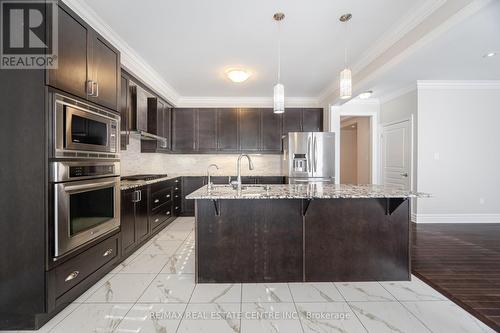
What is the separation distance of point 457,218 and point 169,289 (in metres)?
4.96

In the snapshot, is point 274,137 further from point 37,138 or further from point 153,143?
point 37,138

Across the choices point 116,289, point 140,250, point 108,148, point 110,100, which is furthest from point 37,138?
point 140,250

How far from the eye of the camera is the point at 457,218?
429 cm

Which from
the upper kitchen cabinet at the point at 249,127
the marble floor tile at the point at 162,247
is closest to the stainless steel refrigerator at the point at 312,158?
the upper kitchen cabinet at the point at 249,127

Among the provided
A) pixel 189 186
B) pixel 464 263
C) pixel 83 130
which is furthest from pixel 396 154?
pixel 83 130

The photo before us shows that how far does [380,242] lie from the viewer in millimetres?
2352

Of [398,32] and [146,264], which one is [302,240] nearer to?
[146,264]

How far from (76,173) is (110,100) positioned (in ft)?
2.84

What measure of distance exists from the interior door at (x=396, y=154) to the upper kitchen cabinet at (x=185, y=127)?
422 cm

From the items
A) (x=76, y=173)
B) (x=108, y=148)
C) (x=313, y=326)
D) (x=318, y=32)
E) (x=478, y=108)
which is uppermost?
(x=318, y=32)

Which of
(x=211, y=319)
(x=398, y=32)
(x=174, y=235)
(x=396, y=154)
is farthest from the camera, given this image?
(x=396, y=154)

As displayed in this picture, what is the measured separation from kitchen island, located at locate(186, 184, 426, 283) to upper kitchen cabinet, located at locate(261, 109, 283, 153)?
3.01 m

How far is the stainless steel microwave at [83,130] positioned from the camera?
1.74m

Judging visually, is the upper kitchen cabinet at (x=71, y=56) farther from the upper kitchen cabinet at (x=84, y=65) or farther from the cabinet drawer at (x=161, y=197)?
the cabinet drawer at (x=161, y=197)
